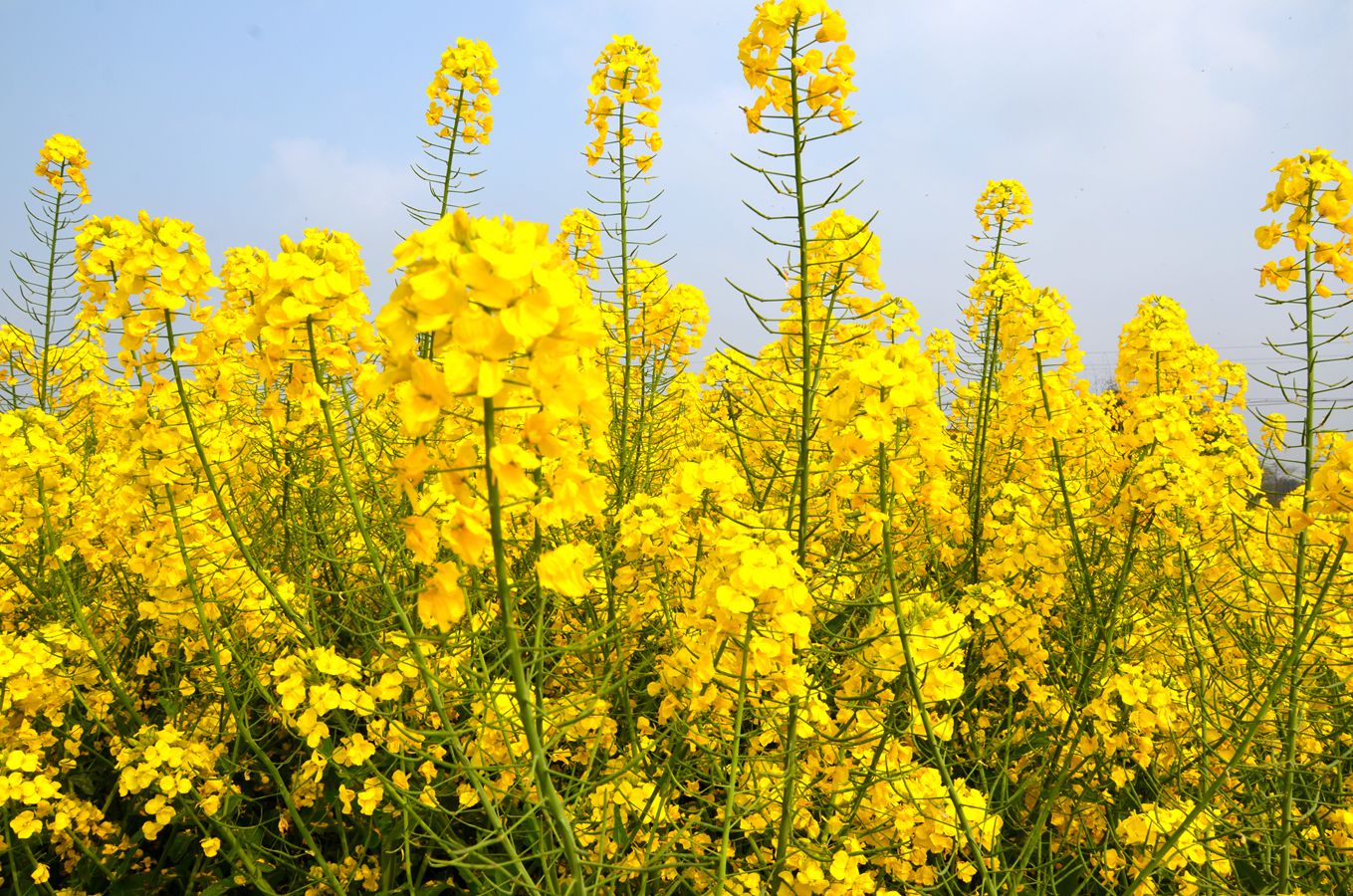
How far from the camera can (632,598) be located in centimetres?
285

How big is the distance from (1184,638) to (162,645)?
14.0ft

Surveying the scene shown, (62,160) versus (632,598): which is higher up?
(62,160)

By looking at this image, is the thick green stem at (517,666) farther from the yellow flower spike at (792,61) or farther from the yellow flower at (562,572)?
the yellow flower spike at (792,61)

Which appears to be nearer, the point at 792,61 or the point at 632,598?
the point at 792,61

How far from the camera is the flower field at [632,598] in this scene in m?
1.60

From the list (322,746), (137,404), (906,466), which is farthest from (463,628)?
(906,466)

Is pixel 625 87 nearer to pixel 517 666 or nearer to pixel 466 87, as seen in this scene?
pixel 466 87

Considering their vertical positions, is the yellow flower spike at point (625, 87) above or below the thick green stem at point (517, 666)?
above

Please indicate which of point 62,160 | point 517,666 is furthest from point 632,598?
point 62,160

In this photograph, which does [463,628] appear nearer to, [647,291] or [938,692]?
[938,692]

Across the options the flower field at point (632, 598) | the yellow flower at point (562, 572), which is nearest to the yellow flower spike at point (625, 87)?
the flower field at point (632, 598)

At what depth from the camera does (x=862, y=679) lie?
241 cm

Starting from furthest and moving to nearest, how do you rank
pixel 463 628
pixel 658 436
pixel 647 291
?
1. pixel 658 436
2. pixel 647 291
3. pixel 463 628

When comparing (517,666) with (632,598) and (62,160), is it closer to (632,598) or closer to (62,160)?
(632,598)
